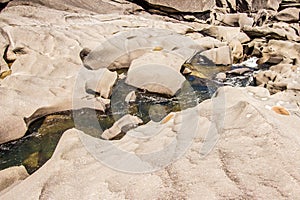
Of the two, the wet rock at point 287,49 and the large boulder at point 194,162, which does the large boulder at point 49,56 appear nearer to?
the large boulder at point 194,162

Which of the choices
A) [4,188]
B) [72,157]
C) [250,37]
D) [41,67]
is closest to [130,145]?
[72,157]

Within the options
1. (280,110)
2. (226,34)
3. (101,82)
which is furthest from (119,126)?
(226,34)

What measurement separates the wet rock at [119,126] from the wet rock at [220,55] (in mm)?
5572

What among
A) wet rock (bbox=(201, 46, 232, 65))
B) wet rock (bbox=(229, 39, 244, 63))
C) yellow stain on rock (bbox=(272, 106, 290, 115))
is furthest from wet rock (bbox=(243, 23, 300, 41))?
yellow stain on rock (bbox=(272, 106, 290, 115))

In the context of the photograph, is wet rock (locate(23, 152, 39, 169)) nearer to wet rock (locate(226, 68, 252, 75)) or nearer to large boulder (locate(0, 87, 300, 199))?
large boulder (locate(0, 87, 300, 199))

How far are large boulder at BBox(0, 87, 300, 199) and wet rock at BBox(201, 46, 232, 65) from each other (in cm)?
721

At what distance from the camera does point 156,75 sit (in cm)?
807

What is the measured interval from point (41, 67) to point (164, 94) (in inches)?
135

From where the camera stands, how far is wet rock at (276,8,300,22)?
15302mm

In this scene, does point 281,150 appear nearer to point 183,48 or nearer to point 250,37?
point 183,48

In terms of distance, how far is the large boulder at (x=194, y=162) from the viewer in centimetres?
240

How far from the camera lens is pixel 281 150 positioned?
104 inches

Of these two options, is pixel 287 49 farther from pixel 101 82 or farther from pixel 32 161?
pixel 32 161

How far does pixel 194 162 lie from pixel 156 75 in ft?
17.9
